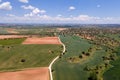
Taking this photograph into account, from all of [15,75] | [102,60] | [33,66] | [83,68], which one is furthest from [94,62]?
[15,75]

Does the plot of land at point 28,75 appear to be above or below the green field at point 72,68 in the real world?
above

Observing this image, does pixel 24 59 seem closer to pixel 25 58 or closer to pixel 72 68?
pixel 25 58

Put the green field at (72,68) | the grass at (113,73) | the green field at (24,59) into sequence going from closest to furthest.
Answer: the grass at (113,73)
the green field at (72,68)
the green field at (24,59)

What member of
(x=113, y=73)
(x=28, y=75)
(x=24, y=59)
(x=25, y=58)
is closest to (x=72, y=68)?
(x=113, y=73)

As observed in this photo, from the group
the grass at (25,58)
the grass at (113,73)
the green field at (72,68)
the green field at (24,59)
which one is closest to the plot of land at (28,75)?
the green field at (72,68)

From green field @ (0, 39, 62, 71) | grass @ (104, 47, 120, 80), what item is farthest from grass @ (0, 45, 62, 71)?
grass @ (104, 47, 120, 80)

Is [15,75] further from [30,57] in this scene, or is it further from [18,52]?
[18,52]

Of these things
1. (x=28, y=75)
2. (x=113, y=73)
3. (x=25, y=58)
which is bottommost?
(x=113, y=73)

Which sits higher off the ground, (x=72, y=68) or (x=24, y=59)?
(x=24, y=59)

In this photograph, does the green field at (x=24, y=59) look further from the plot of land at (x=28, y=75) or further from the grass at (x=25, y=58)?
the plot of land at (x=28, y=75)
